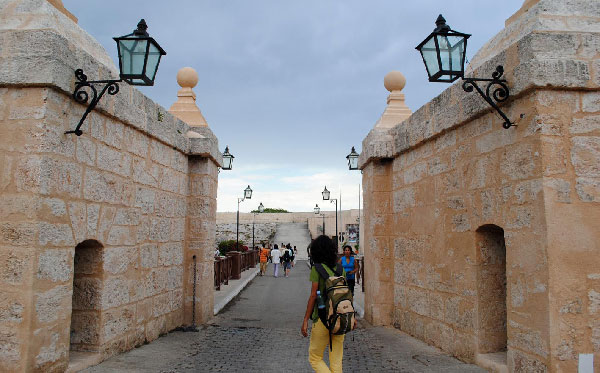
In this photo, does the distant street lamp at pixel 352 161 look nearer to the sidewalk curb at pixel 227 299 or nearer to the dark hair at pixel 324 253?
the sidewalk curb at pixel 227 299

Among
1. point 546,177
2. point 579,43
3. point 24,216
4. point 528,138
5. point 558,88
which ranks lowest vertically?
point 24,216

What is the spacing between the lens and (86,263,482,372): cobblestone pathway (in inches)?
198

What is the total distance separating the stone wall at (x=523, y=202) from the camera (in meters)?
3.74

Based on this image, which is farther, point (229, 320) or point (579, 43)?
point (229, 320)

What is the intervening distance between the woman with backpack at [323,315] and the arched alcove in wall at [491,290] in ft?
5.79

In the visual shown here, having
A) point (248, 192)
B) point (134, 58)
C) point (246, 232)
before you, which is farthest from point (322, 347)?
point (246, 232)

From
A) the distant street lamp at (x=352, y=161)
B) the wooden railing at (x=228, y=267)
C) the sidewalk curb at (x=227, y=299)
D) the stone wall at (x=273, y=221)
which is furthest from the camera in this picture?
the stone wall at (x=273, y=221)

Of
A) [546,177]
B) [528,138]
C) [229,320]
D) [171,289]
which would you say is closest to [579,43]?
[528,138]

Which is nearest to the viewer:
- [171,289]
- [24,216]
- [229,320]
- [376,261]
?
[24,216]

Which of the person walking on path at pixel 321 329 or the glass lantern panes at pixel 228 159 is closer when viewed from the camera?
the person walking on path at pixel 321 329

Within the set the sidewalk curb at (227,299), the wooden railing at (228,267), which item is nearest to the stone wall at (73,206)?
the sidewalk curb at (227,299)

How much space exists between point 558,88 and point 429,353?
3361mm

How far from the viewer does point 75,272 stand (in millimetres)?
4832

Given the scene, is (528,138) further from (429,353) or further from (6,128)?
(6,128)
